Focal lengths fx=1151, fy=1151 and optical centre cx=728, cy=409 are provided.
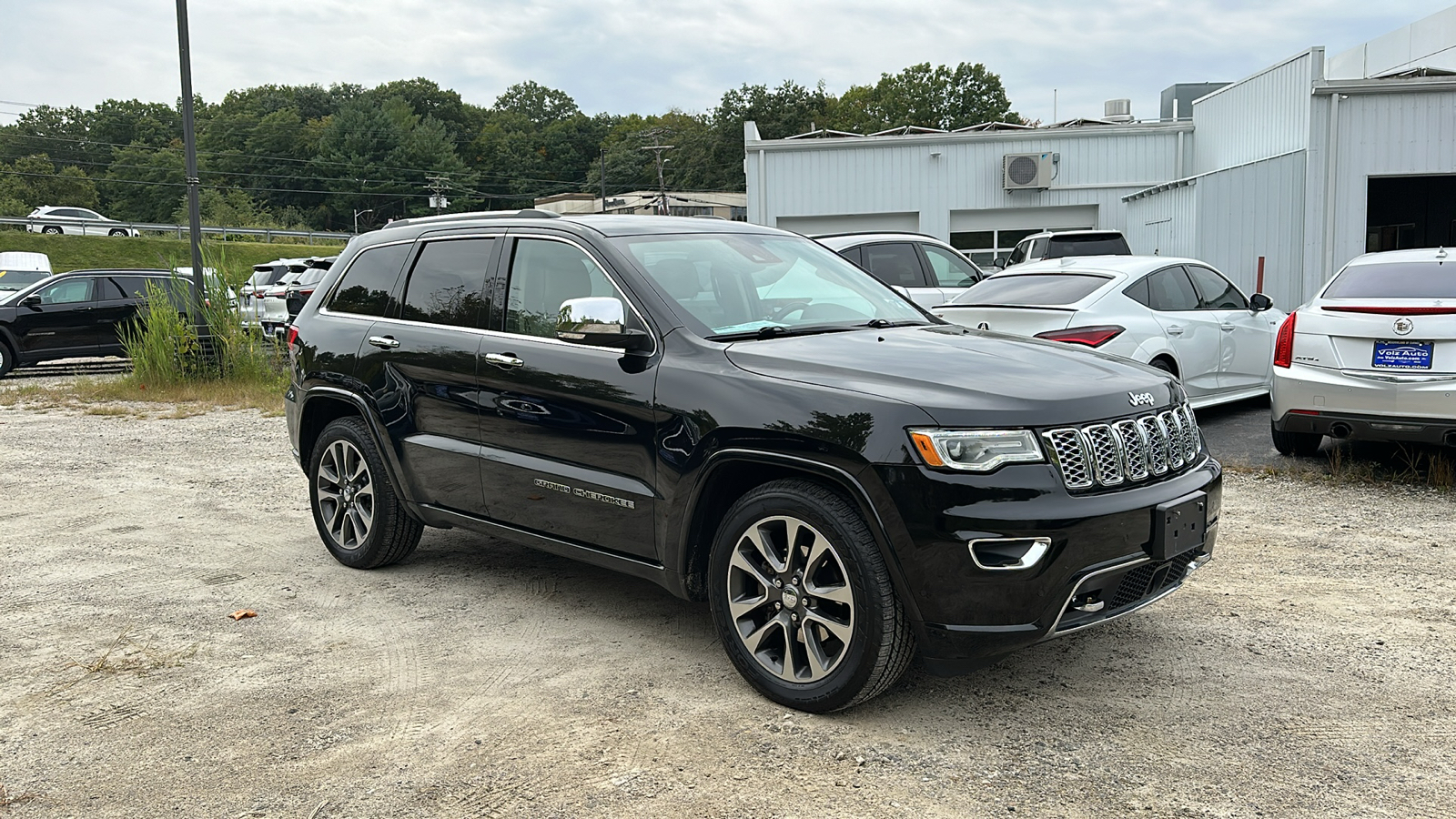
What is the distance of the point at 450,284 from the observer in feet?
17.6

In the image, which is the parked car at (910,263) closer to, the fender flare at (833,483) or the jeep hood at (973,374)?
the jeep hood at (973,374)

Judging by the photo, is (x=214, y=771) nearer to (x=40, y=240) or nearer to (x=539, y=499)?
(x=539, y=499)

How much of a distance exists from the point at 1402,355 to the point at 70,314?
58.9 ft

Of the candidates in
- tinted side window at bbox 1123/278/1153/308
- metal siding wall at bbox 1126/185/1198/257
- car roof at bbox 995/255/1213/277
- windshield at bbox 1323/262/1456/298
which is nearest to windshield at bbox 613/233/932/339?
windshield at bbox 1323/262/1456/298

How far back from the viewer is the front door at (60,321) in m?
17.5

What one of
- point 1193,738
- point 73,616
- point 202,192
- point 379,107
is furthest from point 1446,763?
point 379,107

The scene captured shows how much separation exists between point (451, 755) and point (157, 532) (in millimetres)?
4206

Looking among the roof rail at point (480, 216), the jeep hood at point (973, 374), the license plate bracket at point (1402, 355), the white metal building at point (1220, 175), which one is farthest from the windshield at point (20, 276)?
the license plate bracket at point (1402, 355)

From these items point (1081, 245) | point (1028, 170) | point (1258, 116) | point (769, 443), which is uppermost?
point (1258, 116)

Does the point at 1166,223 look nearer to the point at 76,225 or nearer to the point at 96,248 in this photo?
the point at 96,248

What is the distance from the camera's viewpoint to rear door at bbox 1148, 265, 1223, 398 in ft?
30.8

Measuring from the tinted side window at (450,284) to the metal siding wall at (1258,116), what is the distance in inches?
567

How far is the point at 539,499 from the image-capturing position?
15.6ft

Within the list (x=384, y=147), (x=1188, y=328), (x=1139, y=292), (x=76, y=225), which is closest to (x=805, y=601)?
(x=1139, y=292)
